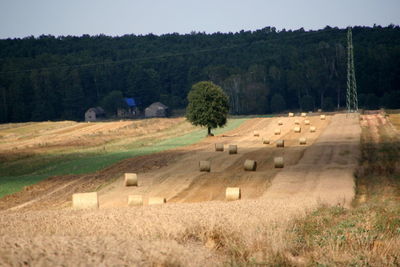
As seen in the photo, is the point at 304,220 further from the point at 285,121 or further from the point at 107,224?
the point at 285,121

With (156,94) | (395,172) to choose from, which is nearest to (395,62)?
(156,94)

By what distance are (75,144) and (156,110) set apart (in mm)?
97913

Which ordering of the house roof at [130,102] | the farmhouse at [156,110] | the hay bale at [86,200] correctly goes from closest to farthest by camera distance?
1. the hay bale at [86,200]
2. the farmhouse at [156,110]
3. the house roof at [130,102]

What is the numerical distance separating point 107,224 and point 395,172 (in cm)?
3003

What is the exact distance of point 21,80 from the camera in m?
169

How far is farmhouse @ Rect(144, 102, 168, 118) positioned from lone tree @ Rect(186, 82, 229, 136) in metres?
88.5

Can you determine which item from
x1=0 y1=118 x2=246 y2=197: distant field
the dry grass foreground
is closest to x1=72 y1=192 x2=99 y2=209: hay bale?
the dry grass foreground

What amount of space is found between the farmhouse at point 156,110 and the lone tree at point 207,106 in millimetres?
88470

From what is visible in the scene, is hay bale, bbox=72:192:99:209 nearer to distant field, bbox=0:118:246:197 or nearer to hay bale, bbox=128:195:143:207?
hay bale, bbox=128:195:143:207

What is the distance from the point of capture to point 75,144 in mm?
74625

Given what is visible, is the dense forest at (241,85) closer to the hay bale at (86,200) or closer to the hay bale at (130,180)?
the hay bale at (130,180)

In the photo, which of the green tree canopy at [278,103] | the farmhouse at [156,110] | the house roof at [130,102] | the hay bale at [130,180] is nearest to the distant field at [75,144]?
the hay bale at [130,180]

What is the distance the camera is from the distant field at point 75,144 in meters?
50.7

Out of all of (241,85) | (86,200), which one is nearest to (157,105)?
(241,85)
